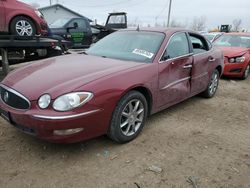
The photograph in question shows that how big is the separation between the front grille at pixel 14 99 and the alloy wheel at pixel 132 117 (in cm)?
120

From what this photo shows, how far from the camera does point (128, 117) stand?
3.73 m

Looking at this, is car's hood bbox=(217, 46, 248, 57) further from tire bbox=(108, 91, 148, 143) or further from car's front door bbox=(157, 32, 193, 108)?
tire bbox=(108, 91, 148, 143)

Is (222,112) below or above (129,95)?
below

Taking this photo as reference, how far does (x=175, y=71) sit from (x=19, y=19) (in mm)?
4578

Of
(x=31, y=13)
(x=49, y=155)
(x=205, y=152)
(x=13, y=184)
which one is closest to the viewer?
(x=13, y=184)

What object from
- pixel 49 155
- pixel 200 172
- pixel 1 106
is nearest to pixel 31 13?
pixel 1 106

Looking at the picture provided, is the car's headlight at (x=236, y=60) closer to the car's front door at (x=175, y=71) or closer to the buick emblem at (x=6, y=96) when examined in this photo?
the car's front door at (x=175, y=71)

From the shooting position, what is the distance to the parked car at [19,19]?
6.75 metres

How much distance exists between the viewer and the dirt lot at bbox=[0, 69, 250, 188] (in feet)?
9.77

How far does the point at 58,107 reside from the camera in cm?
303

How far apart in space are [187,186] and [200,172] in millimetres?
335

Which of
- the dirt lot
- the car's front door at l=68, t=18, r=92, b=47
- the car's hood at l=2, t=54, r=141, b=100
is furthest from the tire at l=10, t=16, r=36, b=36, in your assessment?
the car's front door at l=68, t=18, r=92, b=47

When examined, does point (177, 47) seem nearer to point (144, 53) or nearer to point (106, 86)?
point (144, 53)

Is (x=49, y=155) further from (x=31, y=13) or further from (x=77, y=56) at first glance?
(x=31, y=13)
